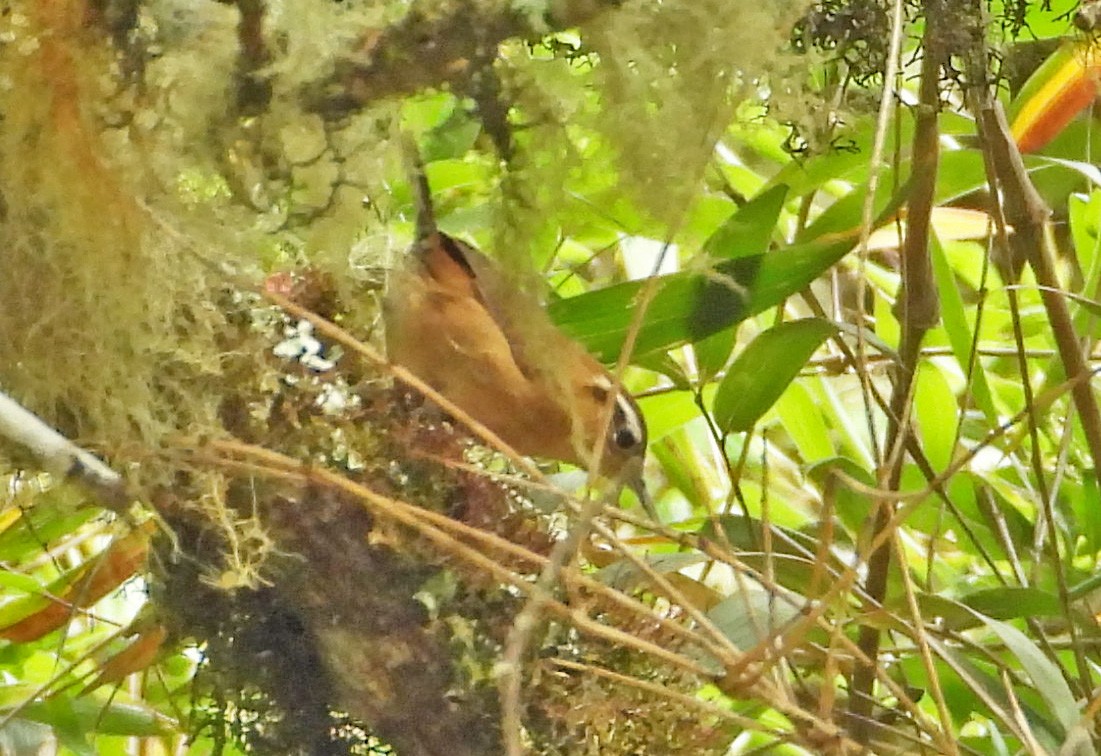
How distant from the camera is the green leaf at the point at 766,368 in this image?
0.70 metres

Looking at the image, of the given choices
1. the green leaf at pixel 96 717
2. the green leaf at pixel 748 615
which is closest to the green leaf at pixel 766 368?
the green leaf at pixel 748 615

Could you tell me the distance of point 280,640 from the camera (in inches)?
22.6

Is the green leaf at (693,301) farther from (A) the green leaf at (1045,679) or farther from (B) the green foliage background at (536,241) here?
(A) the green leaf at (1045,679)

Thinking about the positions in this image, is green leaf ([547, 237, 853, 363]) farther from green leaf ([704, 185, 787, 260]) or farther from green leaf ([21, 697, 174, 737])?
green leaf ([21, 697, 174, 737])

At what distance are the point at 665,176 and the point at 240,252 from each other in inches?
7.1

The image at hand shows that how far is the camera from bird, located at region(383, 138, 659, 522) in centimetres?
55

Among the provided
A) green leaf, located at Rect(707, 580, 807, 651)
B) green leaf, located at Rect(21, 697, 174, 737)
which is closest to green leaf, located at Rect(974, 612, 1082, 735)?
green leaf, located at Rect(707, 580, 807, 651)

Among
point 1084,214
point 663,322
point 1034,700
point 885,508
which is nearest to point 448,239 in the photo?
point 663,322

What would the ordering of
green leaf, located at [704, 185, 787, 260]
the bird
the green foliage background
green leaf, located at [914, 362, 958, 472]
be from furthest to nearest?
green leaf, located at [914, 362, 958, 472], green leaf, located at [704, 185, 787, 260], the bird, the green foliage background

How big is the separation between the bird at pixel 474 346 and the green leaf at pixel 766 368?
0.45 feet

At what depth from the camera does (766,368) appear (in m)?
0.72

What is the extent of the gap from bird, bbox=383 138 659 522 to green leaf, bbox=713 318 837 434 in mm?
136

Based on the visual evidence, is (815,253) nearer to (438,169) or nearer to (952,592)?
(438,169)

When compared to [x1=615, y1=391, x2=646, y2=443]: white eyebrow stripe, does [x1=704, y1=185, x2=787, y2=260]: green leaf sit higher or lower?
higher
